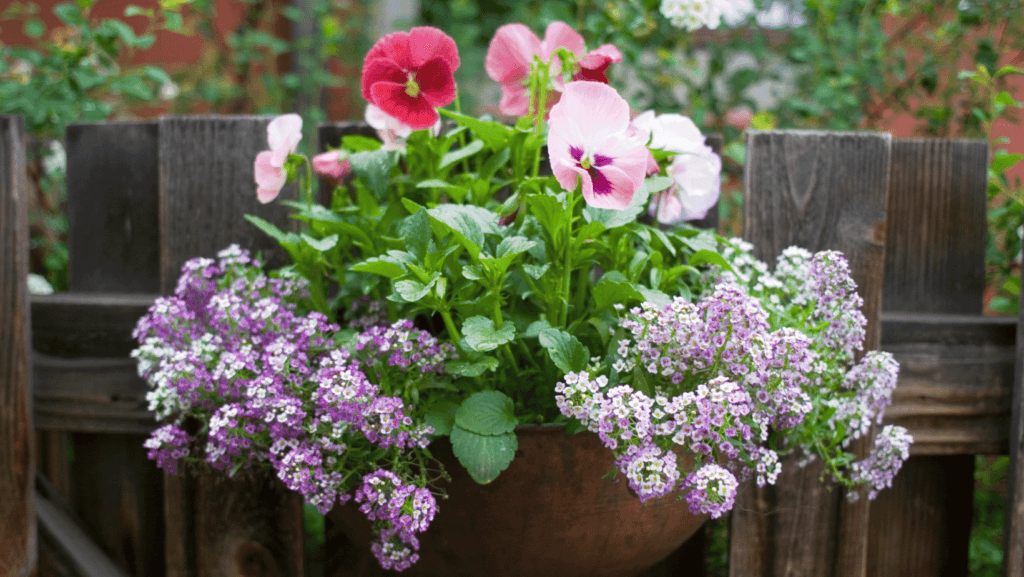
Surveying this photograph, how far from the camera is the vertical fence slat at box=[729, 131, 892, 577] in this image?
1005mm

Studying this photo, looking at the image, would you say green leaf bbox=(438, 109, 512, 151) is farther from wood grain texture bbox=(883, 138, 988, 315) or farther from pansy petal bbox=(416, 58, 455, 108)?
wood grain texture bbox=(883, 138, 988, 315)

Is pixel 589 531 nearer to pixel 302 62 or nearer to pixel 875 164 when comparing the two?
pixel 875 164

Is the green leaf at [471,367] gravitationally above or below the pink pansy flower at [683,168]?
below

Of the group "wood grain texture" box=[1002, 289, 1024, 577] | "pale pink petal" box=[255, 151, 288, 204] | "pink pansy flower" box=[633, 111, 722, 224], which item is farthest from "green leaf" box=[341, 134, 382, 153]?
"wood grain texture" box=[1002, 289, 1024, 577]

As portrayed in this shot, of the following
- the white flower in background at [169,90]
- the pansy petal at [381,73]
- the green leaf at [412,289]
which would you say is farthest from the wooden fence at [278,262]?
the white flower in background at [169,90]

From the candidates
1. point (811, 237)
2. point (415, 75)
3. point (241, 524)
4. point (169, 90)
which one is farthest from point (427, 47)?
point (169, 90)

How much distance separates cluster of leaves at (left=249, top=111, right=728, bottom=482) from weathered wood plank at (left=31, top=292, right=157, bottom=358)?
41 centimetres

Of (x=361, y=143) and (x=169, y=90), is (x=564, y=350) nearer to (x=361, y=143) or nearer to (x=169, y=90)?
(x=361, y=143)

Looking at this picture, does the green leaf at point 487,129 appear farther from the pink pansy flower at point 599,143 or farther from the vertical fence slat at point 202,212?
the vertical fence slat at point 202,212

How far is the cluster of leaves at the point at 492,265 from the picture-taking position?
69 cm

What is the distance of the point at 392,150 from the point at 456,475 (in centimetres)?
39

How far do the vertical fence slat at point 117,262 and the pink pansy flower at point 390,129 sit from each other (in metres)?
0.49

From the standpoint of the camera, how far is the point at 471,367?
0.70 meters

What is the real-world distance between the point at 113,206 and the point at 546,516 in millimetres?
899
